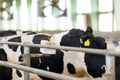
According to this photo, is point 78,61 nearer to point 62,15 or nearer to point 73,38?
point 73,38

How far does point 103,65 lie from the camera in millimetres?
1911

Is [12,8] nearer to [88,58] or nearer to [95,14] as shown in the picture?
[95,14]

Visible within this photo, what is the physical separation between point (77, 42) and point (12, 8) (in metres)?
5.89

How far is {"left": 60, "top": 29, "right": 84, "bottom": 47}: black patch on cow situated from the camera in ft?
7.54

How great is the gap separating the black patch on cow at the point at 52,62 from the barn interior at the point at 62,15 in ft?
5.95

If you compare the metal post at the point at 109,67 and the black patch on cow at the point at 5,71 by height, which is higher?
the metal post at the point at 109,67

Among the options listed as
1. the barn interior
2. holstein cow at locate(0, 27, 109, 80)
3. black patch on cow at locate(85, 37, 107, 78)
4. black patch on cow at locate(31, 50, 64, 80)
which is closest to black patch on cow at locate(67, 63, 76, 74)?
holstein cow at locate(0, 27, 109, 80)

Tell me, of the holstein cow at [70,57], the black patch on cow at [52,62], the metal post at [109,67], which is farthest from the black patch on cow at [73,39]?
the metal post at [109,67]

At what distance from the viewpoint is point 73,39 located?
2.31 metres

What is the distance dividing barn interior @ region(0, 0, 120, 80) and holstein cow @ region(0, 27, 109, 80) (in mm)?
1739

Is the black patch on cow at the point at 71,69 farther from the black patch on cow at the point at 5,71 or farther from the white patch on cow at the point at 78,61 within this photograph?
the black patch on cow at the point at 5,71

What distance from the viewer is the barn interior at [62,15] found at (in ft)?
16.9

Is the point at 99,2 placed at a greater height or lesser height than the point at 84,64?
greater

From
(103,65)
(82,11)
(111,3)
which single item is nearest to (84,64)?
(103,65)
